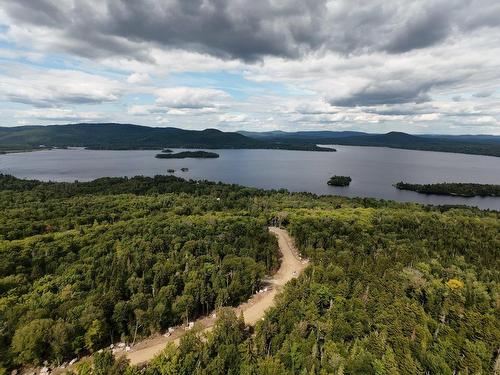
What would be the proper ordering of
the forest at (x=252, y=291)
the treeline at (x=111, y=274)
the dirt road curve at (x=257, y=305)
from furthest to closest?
the dirt road curve at (x=257, y=305), the treeline at (x=111, y=274), the forest at (x=252, y=291)

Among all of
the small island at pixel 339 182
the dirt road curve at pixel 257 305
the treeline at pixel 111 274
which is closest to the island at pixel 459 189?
the small island at pixel 339 182

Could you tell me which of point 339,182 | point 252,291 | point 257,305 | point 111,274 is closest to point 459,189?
point 339,182

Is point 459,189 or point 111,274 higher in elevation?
point 111,274

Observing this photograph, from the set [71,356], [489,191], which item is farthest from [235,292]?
[489,191]

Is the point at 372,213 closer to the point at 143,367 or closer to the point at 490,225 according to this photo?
the point at 490,225

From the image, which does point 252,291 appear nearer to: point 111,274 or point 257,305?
point 257,305

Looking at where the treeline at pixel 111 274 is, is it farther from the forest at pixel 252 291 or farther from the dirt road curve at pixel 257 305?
the dirt road curve at pixel 257 305

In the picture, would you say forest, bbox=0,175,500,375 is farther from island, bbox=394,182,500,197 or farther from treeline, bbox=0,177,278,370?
island, bbox=394,182,500,197
